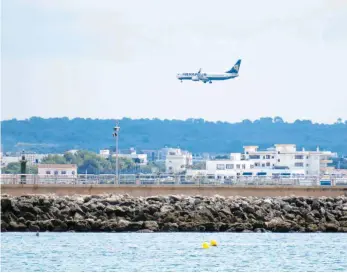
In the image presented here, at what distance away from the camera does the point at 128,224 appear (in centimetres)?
6059

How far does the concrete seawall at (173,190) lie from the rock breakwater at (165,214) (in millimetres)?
2397

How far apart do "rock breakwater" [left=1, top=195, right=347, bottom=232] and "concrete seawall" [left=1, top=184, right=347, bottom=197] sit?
7.87 ft

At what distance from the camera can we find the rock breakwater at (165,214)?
198 feet

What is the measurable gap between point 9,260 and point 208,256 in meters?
6.83

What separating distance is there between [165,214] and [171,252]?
10.7 metres

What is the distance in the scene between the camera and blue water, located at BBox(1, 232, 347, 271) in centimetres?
4697

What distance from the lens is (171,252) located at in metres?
51.3

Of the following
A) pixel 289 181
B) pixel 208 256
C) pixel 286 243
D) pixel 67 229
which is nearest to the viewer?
pixel 208 256

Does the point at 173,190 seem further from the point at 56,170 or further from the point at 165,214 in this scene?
the point at 56,170

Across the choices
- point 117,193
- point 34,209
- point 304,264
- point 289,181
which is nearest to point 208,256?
point 304,264

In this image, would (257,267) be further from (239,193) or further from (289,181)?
(289,181)

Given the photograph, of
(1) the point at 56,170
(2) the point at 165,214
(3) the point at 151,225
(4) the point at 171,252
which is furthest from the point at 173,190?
(1) the point at 56,170

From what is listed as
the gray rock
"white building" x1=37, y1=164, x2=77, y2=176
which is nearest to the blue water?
the gray rock

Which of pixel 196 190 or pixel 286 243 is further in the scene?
pixel 196 190
